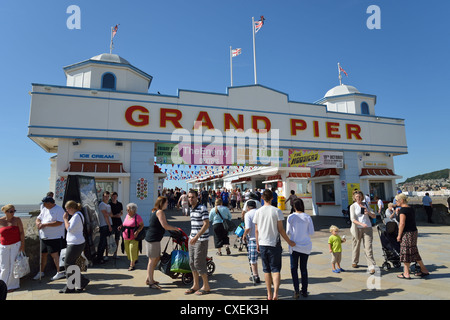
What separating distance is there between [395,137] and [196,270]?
64.1 ft

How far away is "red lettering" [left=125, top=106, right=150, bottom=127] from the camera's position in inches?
526

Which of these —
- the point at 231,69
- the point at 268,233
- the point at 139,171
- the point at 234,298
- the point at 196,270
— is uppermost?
the point at 231,69

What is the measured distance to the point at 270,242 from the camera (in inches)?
165

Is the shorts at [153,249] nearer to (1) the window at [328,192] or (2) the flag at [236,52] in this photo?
(1) the window at [328,192]

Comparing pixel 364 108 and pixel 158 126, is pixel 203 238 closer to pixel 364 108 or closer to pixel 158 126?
pixel 158 126

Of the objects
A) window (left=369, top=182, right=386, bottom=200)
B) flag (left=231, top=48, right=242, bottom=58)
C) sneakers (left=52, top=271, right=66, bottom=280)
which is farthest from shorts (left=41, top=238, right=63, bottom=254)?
flag (left=231, top=48, right=242, bottom=58)

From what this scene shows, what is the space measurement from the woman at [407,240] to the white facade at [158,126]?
10.1 metres

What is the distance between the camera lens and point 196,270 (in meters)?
4.73

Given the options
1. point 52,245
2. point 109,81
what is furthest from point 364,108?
point 52,245

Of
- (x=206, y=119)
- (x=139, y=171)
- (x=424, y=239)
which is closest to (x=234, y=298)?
(x=424, y=239)

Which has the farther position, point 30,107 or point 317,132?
point 317,132

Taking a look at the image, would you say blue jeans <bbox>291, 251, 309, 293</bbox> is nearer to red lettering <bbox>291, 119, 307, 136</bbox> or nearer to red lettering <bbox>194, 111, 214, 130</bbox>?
red lettering <bbox>194, 111, 214, 130</bbox>
